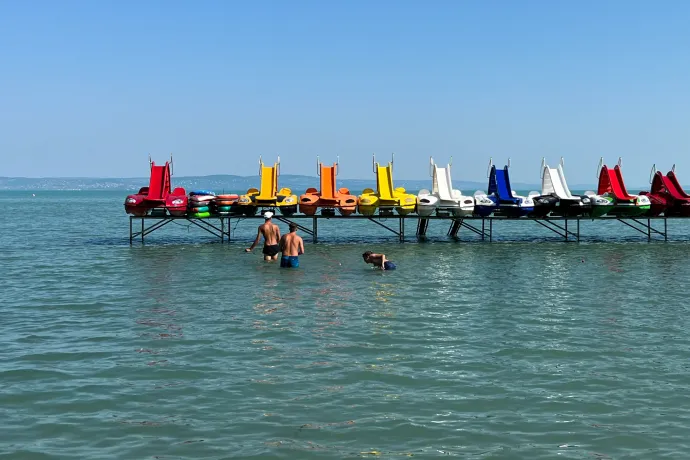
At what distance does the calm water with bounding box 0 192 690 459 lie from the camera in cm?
845

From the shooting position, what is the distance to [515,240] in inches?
1516

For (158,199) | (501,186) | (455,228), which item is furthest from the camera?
(455,228)

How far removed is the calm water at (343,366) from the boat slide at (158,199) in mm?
10769

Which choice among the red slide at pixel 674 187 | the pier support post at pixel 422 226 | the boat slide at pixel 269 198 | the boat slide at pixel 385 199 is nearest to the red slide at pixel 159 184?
the boat slide at pixel 269 198

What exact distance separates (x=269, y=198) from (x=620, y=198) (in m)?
16.3

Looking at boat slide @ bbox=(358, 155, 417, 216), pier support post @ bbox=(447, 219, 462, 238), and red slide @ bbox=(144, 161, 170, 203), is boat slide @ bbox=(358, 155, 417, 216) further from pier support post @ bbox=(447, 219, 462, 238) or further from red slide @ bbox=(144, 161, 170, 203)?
red slide @ bbox=(144, 161, 170, 203)

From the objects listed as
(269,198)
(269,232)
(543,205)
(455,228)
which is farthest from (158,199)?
(543,205)

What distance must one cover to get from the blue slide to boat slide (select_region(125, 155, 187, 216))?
1461 cm

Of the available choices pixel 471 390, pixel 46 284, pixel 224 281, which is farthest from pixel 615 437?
pixel 46 284

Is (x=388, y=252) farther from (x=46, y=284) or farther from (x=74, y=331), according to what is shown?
(x=74, y=331)

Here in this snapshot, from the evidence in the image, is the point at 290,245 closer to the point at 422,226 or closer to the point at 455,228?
the point at 422,226

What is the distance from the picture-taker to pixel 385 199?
33.7 m

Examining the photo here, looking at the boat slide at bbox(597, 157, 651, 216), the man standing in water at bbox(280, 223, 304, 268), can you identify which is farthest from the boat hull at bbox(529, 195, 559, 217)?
the man standing in water at bbox(280, 223, 304, 268)

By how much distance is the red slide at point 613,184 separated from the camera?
34.7 m
